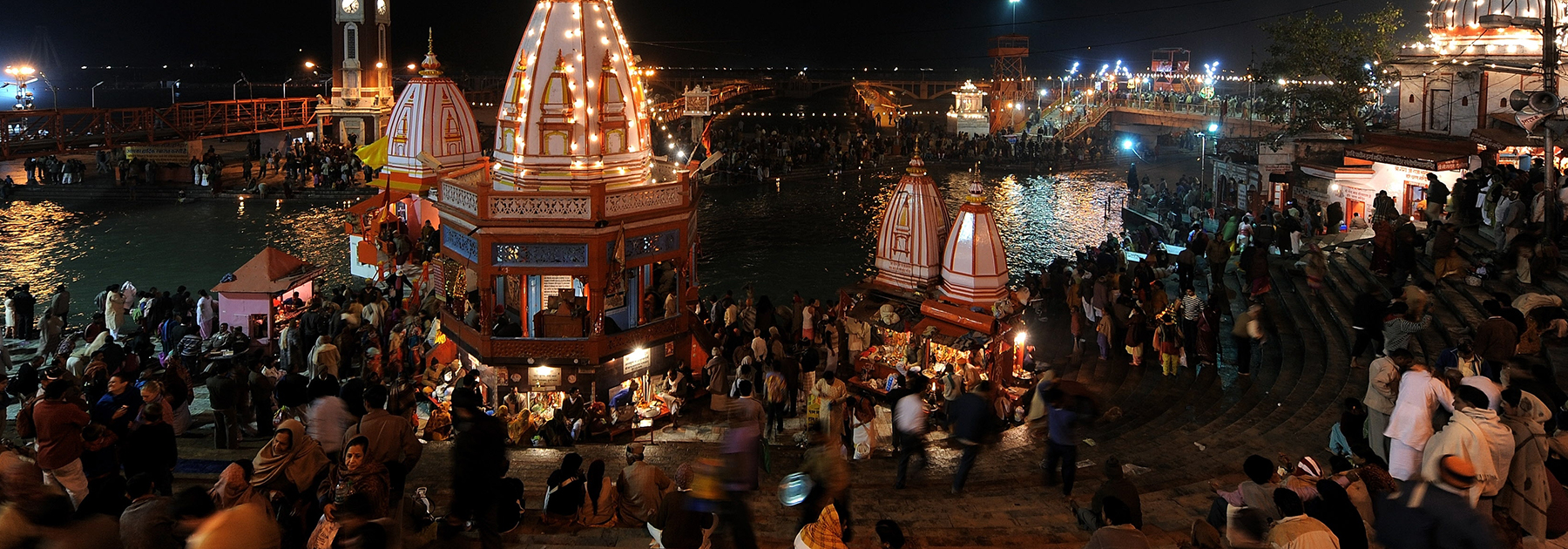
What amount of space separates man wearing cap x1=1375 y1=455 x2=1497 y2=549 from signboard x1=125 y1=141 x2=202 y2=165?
35058mm

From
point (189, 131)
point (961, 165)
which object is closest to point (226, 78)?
point (189, 131)

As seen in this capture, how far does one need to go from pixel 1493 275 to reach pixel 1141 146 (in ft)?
128

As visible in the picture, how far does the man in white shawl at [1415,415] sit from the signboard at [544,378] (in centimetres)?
879

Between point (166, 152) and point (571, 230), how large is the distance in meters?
26.4

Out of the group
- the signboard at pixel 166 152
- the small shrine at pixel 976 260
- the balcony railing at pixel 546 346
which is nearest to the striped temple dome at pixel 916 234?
the small shrine at pixel 976 260

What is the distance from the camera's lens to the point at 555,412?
444 inches

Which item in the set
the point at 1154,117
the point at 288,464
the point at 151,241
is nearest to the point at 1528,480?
the point at 288,464

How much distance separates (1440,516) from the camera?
17.6 feet

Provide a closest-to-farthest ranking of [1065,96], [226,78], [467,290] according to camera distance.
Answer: [467,290] → [1065,96] → [226,78]

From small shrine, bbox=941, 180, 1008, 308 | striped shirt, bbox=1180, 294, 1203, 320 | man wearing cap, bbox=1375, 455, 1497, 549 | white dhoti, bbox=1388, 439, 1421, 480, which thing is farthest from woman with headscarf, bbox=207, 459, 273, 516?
striped shirt, bbox=1180, 294, 1203, 320

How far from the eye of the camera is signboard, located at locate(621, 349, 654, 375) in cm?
1318

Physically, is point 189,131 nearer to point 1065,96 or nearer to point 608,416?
point 608,416

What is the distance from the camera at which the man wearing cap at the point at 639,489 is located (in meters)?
7.47

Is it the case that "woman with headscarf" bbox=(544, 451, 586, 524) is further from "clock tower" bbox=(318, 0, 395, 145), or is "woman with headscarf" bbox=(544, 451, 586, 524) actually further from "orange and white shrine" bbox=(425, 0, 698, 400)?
"clock tower" bbox=(318, 0, 395, 145)
